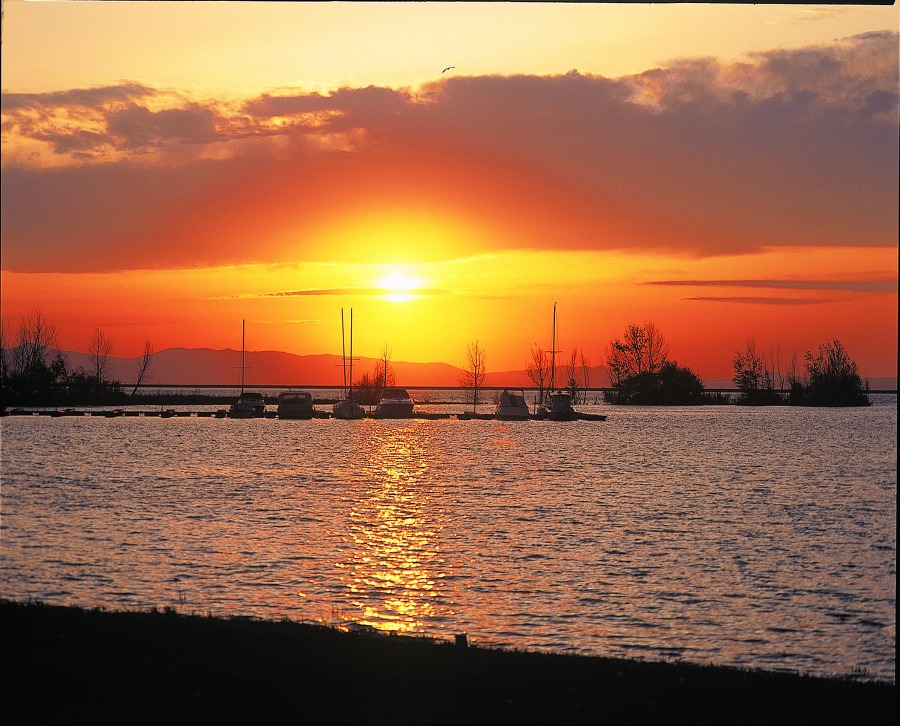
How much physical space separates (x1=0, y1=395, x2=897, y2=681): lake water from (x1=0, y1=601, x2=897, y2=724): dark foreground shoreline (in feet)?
17.8

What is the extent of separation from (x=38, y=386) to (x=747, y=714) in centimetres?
11228

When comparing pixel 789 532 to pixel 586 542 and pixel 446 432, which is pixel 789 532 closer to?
pixel 586 542

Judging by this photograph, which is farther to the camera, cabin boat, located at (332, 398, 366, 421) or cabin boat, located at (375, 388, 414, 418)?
cabin boat, located at (375, 388, 414, 418)

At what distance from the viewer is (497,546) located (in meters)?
27.2

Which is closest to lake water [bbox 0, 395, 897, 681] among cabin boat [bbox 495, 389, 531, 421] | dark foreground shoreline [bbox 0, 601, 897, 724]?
dark foreground shoreline [bbox 0, 601, 897, 724]

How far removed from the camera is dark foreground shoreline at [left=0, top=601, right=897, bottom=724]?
7.95m

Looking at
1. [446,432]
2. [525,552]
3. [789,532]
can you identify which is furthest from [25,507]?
[446,432]

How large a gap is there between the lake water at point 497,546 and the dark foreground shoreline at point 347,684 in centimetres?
543

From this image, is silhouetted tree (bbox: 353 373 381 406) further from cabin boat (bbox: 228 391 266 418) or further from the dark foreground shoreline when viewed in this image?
the dark foreground shoreline

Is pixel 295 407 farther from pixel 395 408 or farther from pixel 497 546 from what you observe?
pixel 497 546

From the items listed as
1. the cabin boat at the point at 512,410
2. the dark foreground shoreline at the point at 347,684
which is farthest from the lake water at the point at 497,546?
the cabin boat at the point at 512,410

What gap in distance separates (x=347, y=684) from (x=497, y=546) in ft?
61.2

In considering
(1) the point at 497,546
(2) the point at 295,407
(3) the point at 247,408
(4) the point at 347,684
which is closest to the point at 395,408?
(2) the point at 295,407

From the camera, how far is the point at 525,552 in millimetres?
25906
